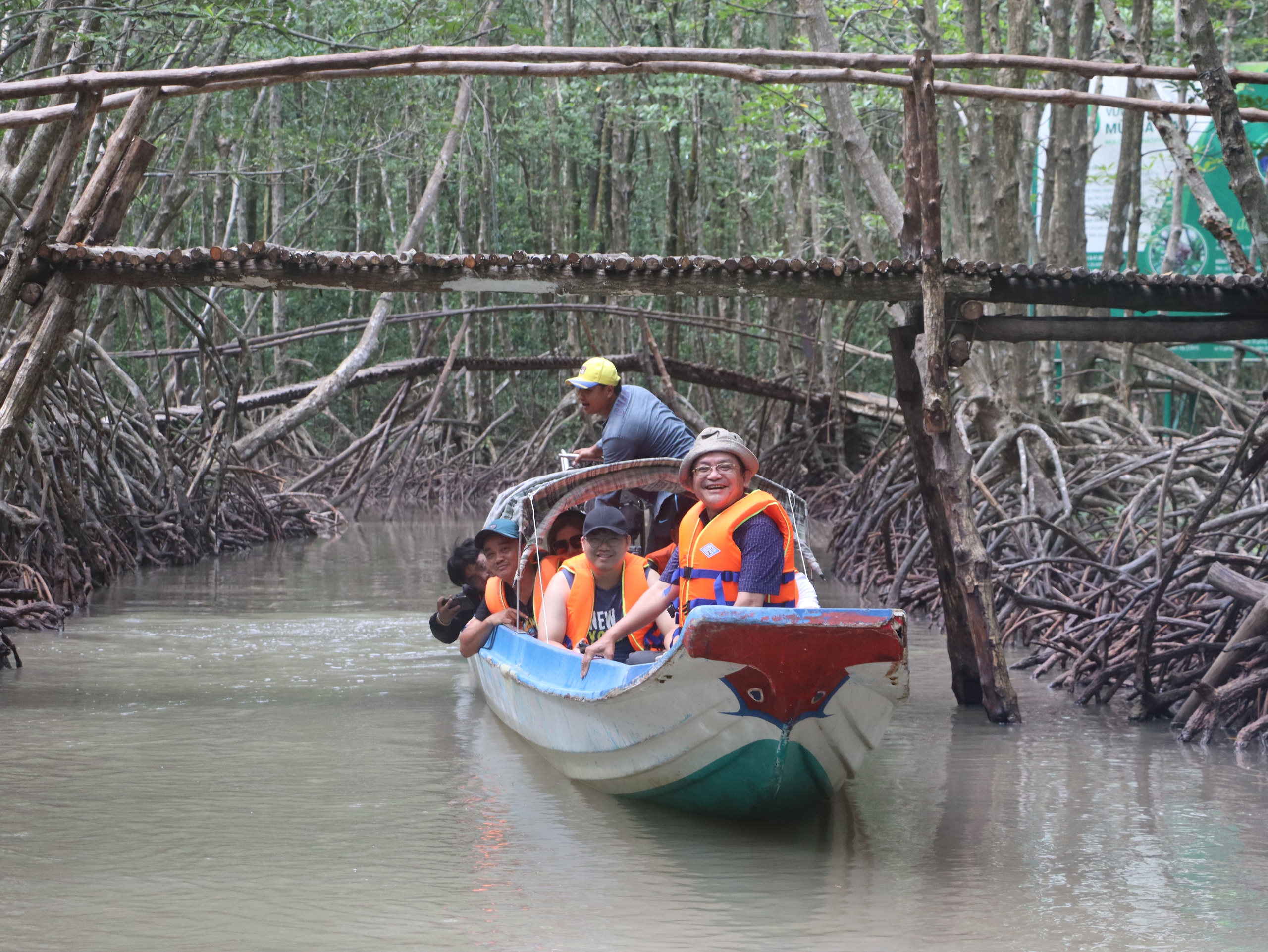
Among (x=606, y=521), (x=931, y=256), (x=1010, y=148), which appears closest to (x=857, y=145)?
(x=1010, y=148)

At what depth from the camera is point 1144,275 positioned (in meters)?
5.75

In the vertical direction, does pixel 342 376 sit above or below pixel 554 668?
above

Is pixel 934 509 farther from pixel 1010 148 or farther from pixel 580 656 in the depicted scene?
pixel 1010 148

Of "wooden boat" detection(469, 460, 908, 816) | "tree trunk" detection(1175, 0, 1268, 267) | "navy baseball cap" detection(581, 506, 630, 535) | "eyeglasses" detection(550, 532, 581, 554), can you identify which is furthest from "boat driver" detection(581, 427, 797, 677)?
"tree trunk" detection(1175, 0, 1268, 267)

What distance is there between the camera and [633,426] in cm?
689

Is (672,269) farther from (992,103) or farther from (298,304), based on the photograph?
(298,304)

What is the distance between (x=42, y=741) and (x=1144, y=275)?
4.83m

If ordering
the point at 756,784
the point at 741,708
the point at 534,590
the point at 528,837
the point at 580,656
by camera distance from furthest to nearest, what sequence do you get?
the point at 534,590
the point at 580,656
the point at 528,837
the point at 756,784
the point at 741,708

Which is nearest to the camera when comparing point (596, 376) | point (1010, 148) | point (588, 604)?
point (588, 604)

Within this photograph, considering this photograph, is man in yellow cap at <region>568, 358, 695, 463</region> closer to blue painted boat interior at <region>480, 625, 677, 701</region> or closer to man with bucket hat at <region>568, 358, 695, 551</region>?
man with bucket hat at <region>568, 358, 695, 551</region>

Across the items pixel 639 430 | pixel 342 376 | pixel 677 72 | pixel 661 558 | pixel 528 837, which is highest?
pixel 677 72

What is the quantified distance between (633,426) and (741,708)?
308cm

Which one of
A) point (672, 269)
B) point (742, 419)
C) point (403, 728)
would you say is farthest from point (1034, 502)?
point (742, 419)

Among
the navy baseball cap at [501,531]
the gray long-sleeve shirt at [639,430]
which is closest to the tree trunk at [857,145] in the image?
the gray long-sleeve shirt at [639,430]
